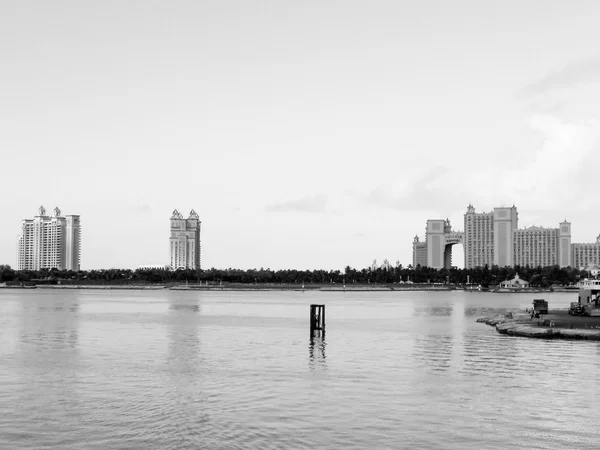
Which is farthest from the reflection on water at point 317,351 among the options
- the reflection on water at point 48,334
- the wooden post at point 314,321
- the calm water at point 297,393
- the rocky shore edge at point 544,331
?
the rocky shore edge at point 544,331

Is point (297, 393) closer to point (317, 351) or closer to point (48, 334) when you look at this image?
point (317, 351)

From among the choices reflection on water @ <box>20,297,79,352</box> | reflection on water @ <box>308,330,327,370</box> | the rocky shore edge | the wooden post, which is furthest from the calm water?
the wooden post

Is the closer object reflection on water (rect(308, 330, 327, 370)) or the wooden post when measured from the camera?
reflection on water (rect(308, 330, 327, 370))

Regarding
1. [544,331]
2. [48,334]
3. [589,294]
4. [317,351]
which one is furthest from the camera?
[589,294]

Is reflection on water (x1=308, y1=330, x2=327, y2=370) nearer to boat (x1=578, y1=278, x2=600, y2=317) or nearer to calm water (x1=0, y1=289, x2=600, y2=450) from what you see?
calm water (x1=0, y1=289, x2=600, y2=450)

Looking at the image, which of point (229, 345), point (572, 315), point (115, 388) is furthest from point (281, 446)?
point (572, 315)

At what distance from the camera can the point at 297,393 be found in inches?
1574

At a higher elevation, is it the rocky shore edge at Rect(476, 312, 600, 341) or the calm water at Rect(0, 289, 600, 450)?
the rocky shore edge at Rect(476, 312, 600, 341)

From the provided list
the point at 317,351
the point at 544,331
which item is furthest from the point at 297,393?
the point at 544,331

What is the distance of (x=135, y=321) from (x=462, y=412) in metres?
73.7

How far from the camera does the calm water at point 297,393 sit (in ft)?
99.2

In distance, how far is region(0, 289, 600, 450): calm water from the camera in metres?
30.2

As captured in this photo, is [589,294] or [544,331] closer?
[544,331]

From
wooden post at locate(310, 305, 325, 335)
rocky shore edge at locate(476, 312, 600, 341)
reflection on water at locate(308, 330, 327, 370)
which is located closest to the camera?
reflection on water at locate(308, 330, 327, 370)
